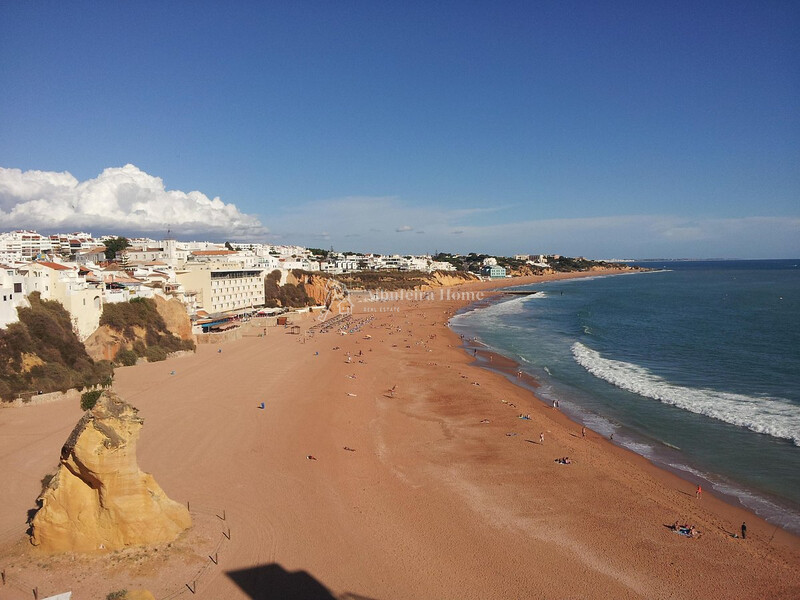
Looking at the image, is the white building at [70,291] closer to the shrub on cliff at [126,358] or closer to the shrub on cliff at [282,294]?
the shrub on cliff at [126,358]

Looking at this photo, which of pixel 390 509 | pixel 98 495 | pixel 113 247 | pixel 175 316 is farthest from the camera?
pixel 113 247

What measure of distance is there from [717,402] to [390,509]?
18.7m

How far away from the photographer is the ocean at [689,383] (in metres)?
16.8

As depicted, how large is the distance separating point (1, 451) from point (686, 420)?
86.2 feet

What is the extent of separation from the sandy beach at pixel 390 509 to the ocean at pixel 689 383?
193 centimetres

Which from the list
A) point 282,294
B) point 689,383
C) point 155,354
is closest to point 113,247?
point 282,294

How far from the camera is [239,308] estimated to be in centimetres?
5384

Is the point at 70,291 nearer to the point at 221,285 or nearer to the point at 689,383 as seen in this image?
the point at 221,285

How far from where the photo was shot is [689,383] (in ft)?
90.1

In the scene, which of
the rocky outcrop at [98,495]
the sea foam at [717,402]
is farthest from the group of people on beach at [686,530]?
the rocky outcrop at [98,495]

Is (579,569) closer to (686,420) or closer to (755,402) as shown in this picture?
(686,420)

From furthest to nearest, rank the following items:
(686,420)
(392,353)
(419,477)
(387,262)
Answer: (387,262), (392,353), (686,420), (419,477)

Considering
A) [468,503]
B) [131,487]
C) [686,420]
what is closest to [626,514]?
[468,503]

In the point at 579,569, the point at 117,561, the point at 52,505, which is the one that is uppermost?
the point at 52,505
